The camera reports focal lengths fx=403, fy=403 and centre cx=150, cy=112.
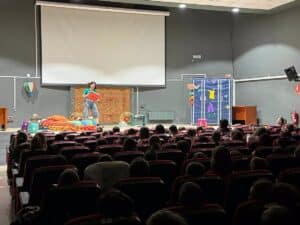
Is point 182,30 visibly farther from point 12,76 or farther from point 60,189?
point 60,189

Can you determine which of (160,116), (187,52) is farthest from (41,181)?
(187,52)

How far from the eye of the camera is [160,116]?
15477 mm

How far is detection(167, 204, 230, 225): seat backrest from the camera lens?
2361 millimetres

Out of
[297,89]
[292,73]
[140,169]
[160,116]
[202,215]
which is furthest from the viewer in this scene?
[160,116]

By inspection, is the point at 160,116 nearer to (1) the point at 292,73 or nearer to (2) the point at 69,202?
(1) the point at 292,73

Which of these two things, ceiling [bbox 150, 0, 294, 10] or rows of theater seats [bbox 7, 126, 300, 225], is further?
ceiling [bbox 150, 0, 294, 10]

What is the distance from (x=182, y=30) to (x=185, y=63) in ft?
4.29

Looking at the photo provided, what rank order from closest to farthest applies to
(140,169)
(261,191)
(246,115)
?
(261,191) < (140,169) < (246,115)

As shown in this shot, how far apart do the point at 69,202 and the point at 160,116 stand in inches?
492

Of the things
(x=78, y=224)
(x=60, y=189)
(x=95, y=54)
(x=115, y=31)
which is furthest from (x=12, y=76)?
(x=78, y=224)

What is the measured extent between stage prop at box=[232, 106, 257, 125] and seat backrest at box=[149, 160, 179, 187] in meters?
11.2

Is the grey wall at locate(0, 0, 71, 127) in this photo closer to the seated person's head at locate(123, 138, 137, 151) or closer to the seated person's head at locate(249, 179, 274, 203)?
the seated person's head at locate(123, 138, 137, 151)

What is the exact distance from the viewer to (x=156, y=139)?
18.7 feet

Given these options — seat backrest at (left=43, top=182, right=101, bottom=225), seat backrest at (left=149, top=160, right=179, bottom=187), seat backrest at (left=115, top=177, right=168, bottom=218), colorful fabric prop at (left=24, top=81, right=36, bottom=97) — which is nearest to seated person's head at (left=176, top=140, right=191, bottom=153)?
seat backrest at (left=149, top=160, right=179, bottom=187)
